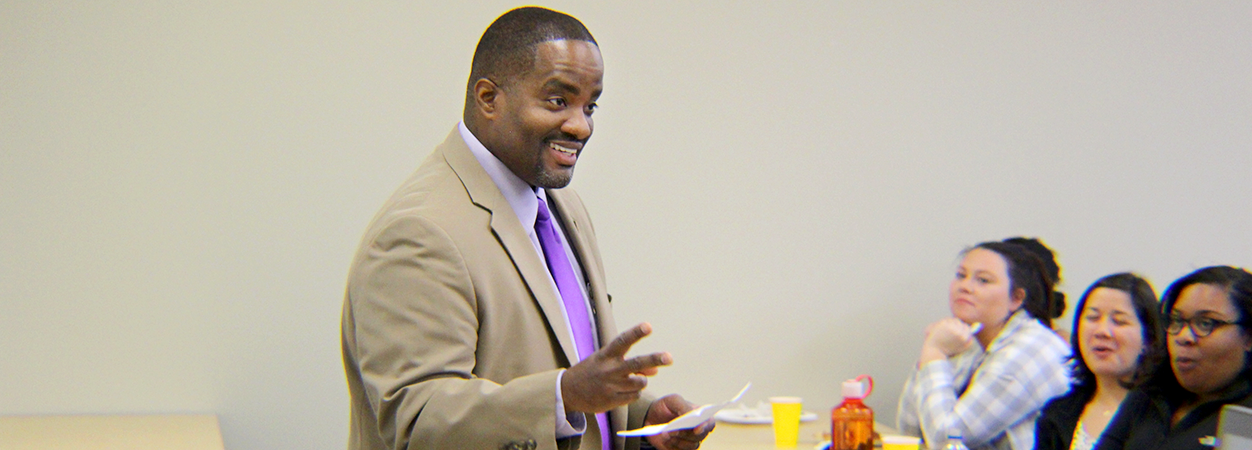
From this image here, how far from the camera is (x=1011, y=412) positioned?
114 inches

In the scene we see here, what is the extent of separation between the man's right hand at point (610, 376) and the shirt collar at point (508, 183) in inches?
13.8

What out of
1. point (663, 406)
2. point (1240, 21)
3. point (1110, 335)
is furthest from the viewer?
point (1240, 21)

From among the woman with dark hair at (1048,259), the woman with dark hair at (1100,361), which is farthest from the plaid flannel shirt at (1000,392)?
the woman with dark hair at (1048,259)

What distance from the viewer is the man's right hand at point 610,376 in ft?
3.63

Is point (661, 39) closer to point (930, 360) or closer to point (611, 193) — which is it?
point (611, 193)

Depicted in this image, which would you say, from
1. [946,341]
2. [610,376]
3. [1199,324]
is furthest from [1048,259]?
[610,376]

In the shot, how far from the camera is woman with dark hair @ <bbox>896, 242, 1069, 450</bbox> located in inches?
114

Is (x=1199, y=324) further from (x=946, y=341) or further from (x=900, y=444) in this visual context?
(x=946, y=341)

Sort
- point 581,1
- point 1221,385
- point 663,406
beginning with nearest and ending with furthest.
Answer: point 663,406, point 1221,385, point 581,1

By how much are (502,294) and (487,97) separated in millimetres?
325

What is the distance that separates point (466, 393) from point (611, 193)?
2.17m

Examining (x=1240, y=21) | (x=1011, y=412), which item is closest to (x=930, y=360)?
(x=1011, y=412)

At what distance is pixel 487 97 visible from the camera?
1483 millimetres

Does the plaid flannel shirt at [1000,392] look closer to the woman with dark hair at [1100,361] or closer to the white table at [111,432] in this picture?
the woman with dark hair at [1100,361]
